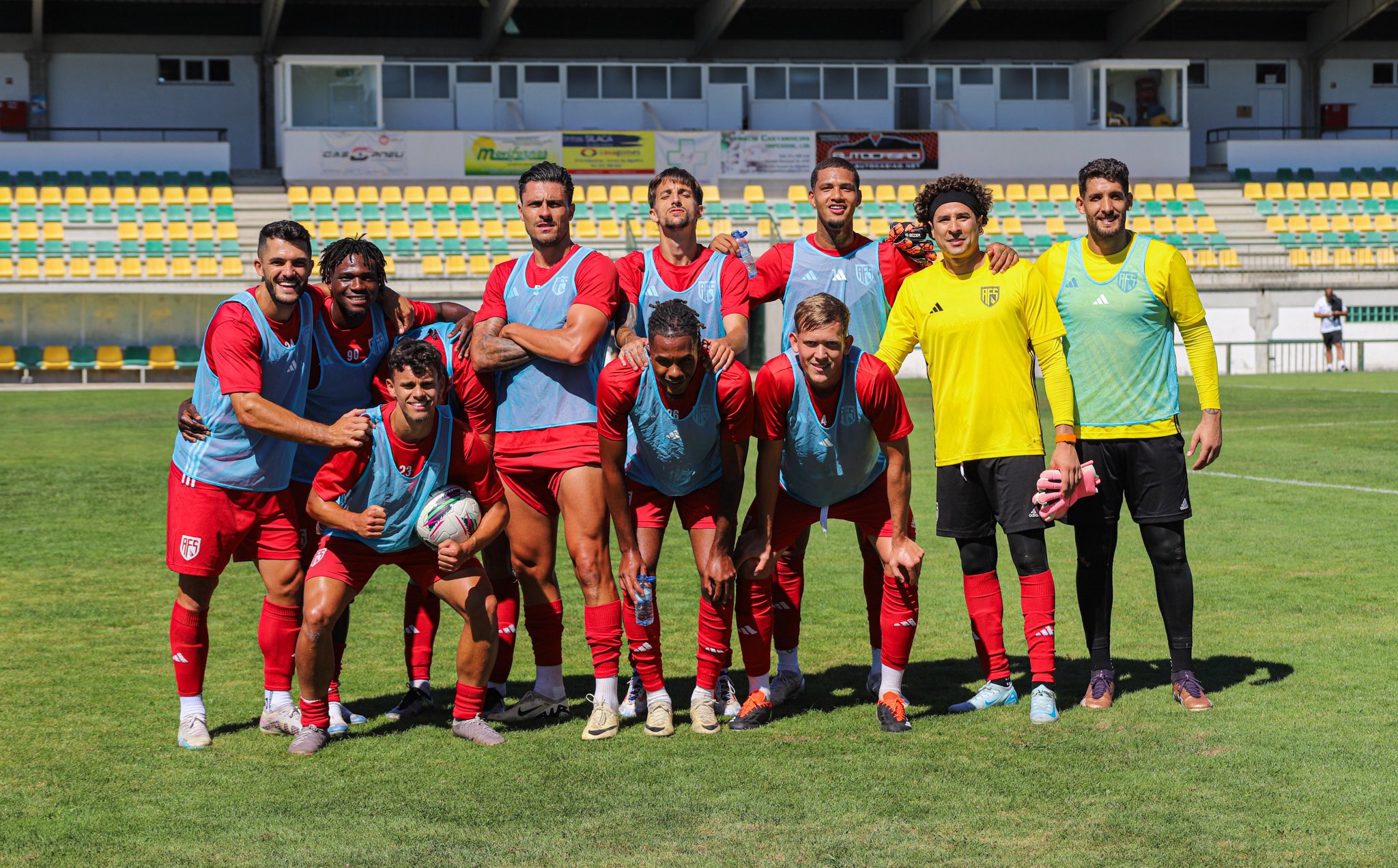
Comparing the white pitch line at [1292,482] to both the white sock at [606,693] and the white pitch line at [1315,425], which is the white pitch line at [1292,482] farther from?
the white sock at [606,693]

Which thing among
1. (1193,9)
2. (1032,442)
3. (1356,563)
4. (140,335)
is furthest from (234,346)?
(1193,9)

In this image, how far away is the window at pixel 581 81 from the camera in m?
41.5

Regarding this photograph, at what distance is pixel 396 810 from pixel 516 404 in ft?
6.23

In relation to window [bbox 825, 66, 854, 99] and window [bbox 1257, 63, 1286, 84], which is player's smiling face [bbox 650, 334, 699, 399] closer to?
window [bbox 825, 66, 854, 99]

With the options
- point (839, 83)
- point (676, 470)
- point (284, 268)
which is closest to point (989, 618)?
point (676, 470)

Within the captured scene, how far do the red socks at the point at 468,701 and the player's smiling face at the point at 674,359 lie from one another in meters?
1.54

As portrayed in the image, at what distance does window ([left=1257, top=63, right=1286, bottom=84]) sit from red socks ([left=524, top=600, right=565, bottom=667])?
153 feet

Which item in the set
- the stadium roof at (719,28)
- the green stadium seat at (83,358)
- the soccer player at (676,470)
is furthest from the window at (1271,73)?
the soccer player at (676,470)

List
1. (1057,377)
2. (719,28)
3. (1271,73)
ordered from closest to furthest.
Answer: (1057,377) → (719,28) → (1271,73)

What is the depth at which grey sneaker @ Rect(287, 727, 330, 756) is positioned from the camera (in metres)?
5.66

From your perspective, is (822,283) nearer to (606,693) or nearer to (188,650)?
(606,693)

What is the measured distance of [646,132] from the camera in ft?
132

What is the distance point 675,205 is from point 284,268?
1658 mm

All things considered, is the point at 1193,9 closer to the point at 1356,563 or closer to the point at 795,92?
the point at 795,92
